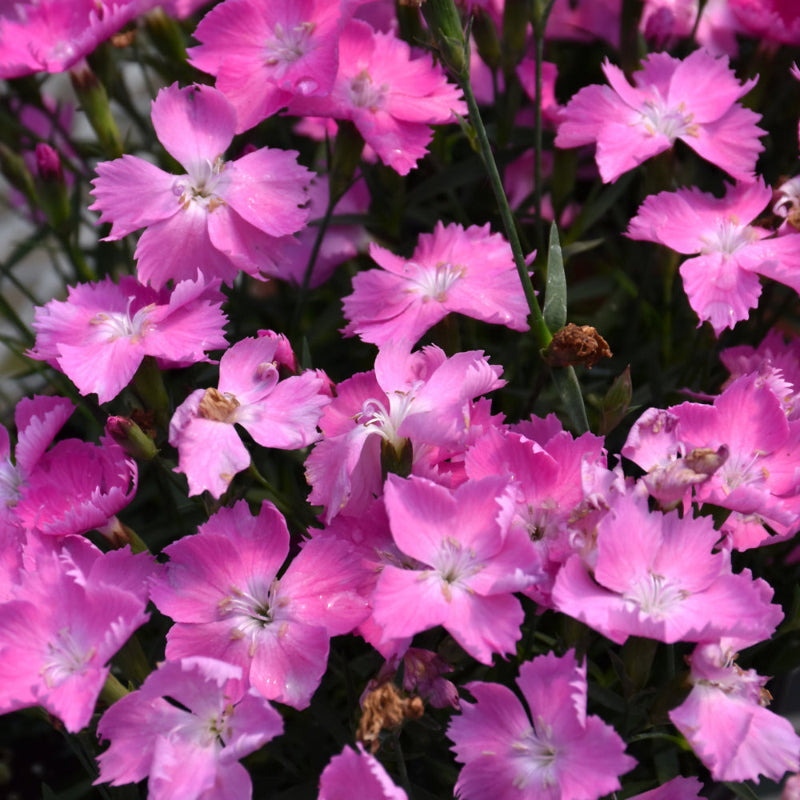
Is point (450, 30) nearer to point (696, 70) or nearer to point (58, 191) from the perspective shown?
point (696, 70)

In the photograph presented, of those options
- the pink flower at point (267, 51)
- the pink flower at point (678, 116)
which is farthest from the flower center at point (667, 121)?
the pink flower at point (267, 51)

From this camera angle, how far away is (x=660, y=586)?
559mm

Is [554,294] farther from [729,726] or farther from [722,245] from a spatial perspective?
[729,726]

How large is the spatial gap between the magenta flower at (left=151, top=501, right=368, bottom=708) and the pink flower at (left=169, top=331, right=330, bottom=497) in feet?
0.10

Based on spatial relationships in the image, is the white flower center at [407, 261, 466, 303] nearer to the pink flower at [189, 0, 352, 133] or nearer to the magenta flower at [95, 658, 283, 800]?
the pink flower at [189, 0, 352, 133]

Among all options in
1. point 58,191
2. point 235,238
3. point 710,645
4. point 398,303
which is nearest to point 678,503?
point 710,645

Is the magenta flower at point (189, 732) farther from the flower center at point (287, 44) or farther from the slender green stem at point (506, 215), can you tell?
the flower center at point (287, 44)

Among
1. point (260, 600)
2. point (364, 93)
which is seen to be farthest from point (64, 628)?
point (364, 93)

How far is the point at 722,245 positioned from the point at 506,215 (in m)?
0.23

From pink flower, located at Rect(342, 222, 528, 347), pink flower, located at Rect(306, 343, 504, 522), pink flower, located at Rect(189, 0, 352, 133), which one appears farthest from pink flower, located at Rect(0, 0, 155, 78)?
pink flower, located at Rect(306, 343, 504, 522)

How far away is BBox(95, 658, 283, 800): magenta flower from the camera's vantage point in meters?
0.52

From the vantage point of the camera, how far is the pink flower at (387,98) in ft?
2.56

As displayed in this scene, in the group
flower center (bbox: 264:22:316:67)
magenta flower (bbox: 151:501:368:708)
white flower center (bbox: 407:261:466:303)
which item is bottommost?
magenta flower (bbox: 151:501:368:708)

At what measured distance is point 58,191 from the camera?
914mm
